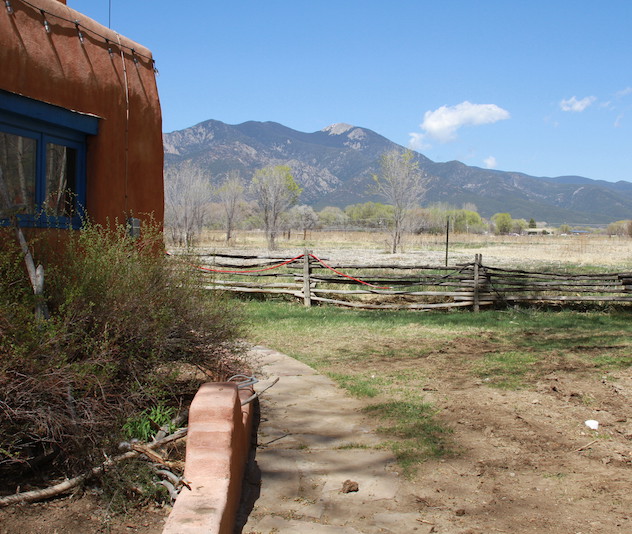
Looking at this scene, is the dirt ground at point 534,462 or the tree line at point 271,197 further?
the tree line at point 271,197

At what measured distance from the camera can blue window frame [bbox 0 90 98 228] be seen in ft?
16.5

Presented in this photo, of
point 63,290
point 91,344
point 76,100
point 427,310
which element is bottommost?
point 427,310

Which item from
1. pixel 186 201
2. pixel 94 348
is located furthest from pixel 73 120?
pixel 186 201

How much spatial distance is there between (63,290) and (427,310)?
353 inches

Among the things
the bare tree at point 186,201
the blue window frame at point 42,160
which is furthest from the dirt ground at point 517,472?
the bare tree at point 186,201

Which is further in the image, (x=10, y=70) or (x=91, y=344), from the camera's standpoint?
(x=10, y=70)

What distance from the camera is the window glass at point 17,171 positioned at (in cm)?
502

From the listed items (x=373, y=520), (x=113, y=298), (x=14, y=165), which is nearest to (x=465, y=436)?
(x=373, y=520)

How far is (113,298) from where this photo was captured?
3844 mm

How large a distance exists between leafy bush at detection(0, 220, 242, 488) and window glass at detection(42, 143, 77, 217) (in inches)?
38.9

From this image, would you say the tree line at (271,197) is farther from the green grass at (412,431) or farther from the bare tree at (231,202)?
the green grass at (412,431)

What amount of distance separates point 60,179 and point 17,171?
49 cm

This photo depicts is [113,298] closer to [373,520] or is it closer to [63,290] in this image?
[63,290]

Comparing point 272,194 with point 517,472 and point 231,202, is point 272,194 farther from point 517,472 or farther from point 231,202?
point 517,472
